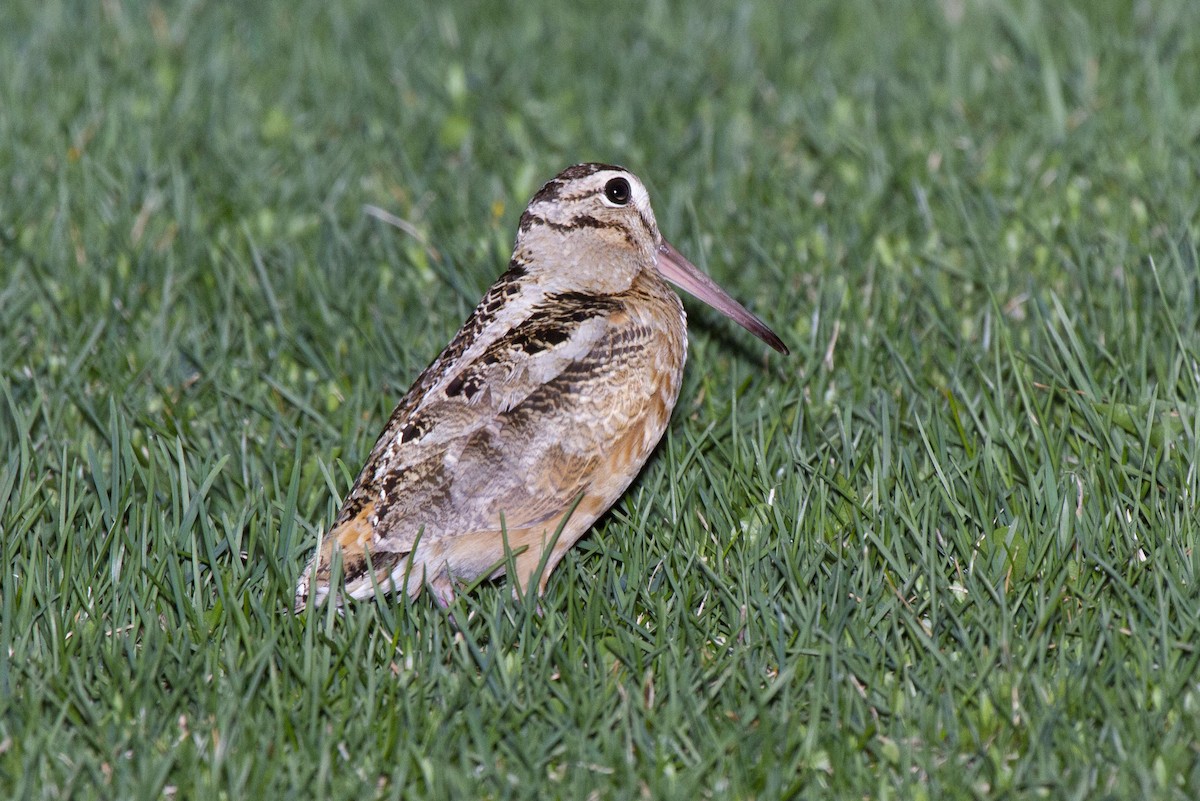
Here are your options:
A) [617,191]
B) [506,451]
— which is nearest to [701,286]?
[617,191]

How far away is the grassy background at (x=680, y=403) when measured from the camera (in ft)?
10.8

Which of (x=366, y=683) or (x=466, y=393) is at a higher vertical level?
(x=466, y=393)

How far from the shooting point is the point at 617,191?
165 inches

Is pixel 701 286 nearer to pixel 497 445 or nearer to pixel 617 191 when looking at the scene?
pixel 617 191

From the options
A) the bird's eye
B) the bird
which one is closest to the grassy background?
the bird

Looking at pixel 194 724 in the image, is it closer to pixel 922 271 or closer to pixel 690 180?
pixel 922 271

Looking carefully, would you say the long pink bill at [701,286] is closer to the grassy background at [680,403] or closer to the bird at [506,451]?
the grassy background at [680,403]

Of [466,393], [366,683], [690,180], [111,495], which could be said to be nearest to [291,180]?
[690,180]

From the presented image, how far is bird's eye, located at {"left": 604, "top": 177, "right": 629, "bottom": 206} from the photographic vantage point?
4.16 metres

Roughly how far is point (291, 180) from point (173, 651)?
3300mm

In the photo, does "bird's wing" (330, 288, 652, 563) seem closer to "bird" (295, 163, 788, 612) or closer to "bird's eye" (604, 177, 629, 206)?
"bird" (295, 163, 788, 612)

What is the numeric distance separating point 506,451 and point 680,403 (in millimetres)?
1241

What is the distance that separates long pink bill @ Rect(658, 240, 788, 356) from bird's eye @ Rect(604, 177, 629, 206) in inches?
8.8

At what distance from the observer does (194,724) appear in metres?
3.32
